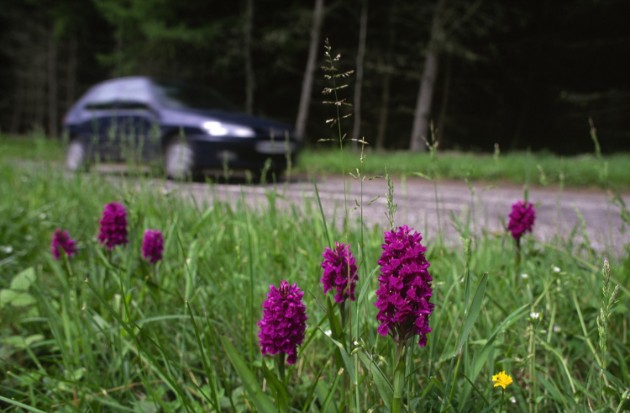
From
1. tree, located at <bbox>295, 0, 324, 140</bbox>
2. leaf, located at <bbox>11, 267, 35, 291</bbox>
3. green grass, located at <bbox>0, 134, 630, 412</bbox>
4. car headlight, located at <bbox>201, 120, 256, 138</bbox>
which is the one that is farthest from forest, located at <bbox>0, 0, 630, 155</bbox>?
leaf, located at <bbox>11, 267, 35, 291</bbox>

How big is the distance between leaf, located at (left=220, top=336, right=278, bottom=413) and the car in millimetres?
6091

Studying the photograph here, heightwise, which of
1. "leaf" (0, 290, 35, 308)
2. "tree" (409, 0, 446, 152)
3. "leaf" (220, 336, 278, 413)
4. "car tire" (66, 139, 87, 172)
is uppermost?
"tree" (409, 0, 446, 152)

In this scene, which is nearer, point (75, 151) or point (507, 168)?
point (507, 168)

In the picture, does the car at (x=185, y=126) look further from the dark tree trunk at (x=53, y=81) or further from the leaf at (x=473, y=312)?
the dark tree trunk at (x=53, y=81)

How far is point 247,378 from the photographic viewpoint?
935 millimetres

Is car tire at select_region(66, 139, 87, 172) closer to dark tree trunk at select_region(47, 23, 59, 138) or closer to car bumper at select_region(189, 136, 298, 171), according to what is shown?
car bumper at select_region(189, 136, 298, 171)

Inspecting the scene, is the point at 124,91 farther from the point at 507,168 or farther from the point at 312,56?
the point at 312,56

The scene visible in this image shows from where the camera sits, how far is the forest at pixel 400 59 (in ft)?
57.2

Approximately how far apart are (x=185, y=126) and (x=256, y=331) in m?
Result: 6.76

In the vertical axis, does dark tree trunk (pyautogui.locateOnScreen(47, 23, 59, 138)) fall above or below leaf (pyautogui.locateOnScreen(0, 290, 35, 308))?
above

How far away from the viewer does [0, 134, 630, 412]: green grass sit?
112 centimetres

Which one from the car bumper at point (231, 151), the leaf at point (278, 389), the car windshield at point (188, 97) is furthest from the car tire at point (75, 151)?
the leaf at point (278, 389)

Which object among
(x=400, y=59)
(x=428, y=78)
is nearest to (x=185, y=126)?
(x=428, y=78)

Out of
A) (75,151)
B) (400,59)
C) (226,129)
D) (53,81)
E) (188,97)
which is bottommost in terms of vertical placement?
(75,151)
